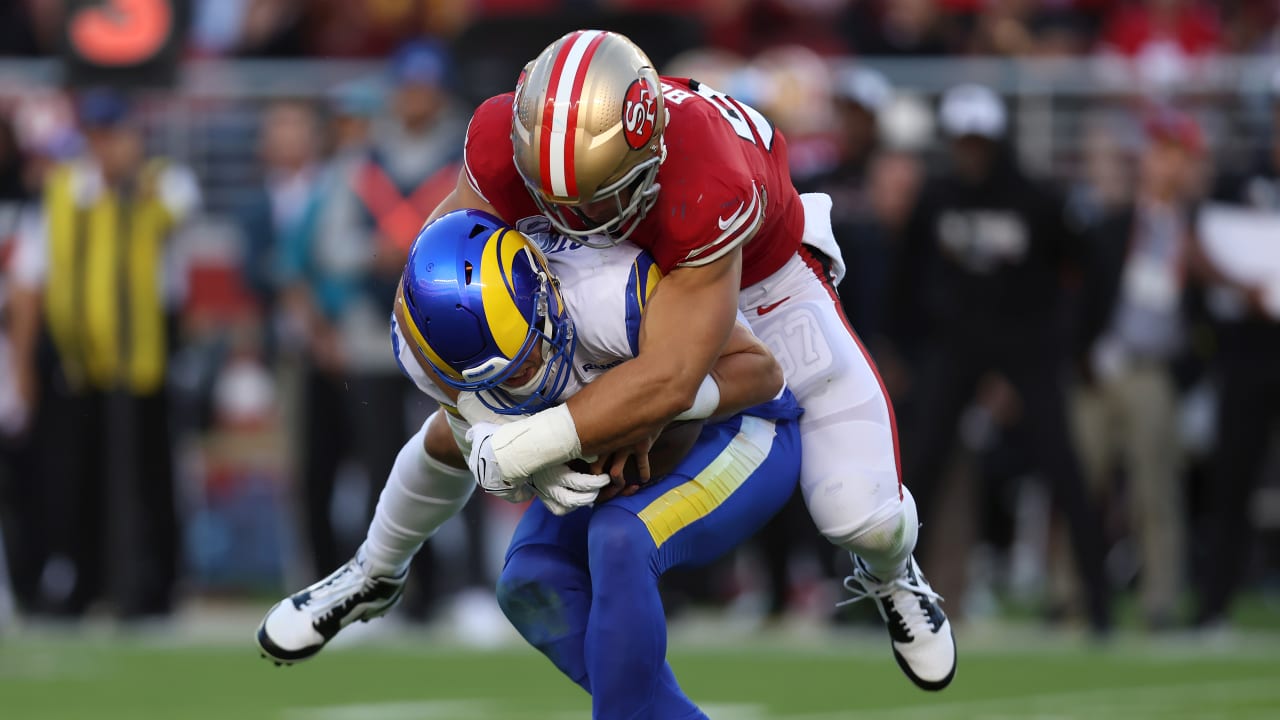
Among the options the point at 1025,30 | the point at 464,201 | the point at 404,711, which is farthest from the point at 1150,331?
the point at 464,201

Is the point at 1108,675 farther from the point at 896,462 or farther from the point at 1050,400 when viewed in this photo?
the point at 896,462

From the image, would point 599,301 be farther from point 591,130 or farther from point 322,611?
point 322,611

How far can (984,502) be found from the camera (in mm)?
10883

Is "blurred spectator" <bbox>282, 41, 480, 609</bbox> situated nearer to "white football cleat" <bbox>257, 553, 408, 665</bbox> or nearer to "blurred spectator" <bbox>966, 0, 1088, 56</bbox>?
"blurred spectator" <bbox>966, 0, 1088, 56</bbox>

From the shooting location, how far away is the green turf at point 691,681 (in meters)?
6.55

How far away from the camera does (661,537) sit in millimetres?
4395

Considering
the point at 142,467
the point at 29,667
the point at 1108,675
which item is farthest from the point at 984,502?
the point at 29,667

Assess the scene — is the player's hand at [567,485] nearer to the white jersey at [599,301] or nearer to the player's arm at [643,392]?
the player's arm at [643,392]

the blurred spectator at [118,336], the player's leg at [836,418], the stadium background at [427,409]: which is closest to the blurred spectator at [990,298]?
the stadium background at [427,409]

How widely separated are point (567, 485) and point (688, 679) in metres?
3.17

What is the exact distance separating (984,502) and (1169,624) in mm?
2005

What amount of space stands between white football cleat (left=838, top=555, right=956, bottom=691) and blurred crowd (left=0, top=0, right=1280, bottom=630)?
3.44m

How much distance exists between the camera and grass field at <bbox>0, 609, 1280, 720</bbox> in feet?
21.5

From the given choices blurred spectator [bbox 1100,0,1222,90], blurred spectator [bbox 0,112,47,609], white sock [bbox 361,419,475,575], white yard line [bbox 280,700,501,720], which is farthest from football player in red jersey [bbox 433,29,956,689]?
blurred spectator [bbox 1100,0,1222,90]
